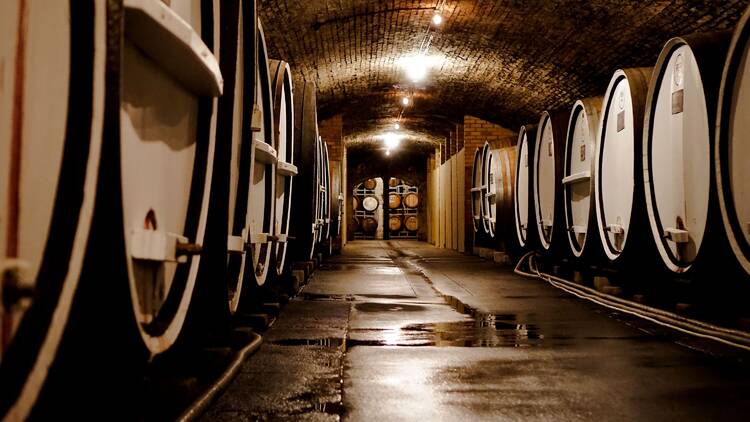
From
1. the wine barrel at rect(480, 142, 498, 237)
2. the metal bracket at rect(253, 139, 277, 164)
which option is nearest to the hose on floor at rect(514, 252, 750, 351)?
the metal bracket at rect(253, 139, 277, 164)

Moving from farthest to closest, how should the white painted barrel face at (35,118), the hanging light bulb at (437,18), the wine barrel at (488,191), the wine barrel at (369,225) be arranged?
the wine barrel at (369,225) → the wine barrel at (488,191) → the hanging light bulb at (437,18) → the white painted barrel face at (35,118)

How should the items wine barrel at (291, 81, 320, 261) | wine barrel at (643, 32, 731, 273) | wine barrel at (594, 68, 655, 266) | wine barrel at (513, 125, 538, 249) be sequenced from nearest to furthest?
1. wine barrel at (643, 32, 731, 273)
2. wine barrel at (594, 68, 655, 266)
3. wine barrel at (291, 81, 320, 261)
4. wine barrel at (513, 125, 538, 249)

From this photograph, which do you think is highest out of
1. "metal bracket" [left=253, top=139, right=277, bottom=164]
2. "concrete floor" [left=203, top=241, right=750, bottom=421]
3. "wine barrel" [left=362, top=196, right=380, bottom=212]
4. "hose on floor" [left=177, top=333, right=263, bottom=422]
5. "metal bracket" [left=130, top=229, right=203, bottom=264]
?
"wine barrel" [left=362, top=196, right=380, bottom=212]

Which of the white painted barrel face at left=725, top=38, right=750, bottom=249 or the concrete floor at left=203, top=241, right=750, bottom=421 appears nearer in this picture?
the concrete floor at left=203, top=241, right=750, bottom=421

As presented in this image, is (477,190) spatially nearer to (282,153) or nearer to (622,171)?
(622,171)

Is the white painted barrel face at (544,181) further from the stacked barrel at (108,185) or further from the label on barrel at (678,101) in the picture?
the stacked barrel at (108,185)

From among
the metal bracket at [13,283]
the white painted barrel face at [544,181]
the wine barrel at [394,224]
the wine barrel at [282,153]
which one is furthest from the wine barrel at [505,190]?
the wine barrel at [394,224]

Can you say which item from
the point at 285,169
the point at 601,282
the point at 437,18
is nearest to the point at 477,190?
the point at 437,18

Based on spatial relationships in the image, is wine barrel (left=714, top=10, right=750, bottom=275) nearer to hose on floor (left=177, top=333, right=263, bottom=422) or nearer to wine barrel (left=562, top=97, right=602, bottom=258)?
wine barrel (left=562, top=97, right=602, bottom=258)

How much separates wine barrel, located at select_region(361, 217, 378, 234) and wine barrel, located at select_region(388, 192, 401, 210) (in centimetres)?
110

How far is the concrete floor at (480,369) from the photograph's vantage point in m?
1.84

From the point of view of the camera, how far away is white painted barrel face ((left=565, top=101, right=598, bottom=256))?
534 centimetres

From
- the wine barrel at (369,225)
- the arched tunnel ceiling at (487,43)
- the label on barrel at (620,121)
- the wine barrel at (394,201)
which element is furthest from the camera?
the wine barrel at (394,201)

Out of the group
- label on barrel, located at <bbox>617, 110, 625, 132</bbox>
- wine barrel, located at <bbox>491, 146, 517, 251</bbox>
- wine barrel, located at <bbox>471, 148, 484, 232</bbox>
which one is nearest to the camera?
label on barrel, located at <bbox>617, 110, 625, 132</bbox>
